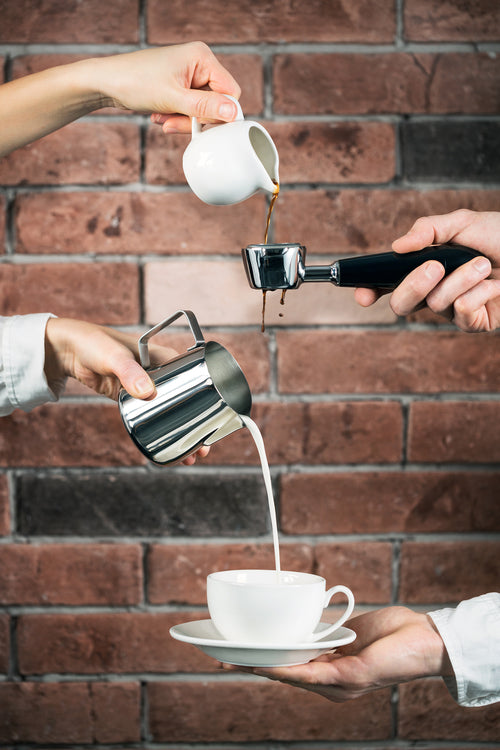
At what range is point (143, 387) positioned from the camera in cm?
70

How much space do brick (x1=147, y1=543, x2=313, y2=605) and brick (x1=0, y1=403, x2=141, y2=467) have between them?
14 cm

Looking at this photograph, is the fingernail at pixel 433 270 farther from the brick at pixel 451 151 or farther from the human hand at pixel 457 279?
the brick at pixel 451 151

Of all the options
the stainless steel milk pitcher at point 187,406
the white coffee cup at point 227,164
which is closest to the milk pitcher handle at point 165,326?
the stainless steel milk pitcher at point 187,406

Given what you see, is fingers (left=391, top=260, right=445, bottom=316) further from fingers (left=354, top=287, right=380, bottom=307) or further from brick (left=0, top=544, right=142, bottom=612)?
brick (left=0, top=544, right=142, bottom=612)

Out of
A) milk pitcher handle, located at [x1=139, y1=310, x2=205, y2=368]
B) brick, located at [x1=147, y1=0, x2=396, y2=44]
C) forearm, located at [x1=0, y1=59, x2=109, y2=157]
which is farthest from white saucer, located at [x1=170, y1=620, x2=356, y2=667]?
brick, located at [x1=147, y1=0, x2=396, y2=44]

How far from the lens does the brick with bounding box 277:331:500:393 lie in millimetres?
1020

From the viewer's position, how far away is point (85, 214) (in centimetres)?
101

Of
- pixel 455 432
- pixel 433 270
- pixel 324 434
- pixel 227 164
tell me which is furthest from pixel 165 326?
pixel 455 432

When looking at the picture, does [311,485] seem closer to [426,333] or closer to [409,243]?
[426,333]

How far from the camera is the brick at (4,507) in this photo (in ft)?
3.38

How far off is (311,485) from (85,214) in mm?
479

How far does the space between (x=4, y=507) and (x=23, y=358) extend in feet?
0.96

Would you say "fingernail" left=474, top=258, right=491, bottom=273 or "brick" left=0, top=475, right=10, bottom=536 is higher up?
"fingernail" left=474, top=258, right=491, bottom=273

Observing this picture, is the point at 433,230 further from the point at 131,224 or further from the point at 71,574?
the point at 71,574
